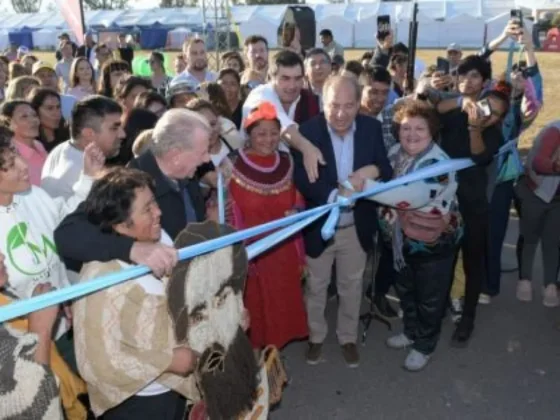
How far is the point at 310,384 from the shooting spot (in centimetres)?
407

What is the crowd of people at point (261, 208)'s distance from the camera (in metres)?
2.22

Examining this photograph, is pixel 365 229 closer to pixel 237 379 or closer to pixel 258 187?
pixel 258 187

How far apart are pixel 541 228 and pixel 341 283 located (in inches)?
79.6

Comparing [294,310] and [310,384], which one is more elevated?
[294,310]

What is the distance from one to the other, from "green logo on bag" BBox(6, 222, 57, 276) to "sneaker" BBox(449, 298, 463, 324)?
3257 millimetres

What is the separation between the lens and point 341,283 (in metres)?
4.17

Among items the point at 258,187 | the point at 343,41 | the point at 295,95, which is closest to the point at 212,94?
the point at 295,95

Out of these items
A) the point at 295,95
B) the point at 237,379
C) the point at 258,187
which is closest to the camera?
the point at 237,379

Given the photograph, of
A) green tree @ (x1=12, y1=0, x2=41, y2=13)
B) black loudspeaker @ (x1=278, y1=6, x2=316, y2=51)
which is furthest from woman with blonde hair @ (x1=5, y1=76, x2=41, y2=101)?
green tree @ (x1=12, y1=0, x2=41, y2=13)

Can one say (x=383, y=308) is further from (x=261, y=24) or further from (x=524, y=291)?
(x=261, y=24)

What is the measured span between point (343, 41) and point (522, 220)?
131 ft

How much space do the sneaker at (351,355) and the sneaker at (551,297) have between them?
1.83m

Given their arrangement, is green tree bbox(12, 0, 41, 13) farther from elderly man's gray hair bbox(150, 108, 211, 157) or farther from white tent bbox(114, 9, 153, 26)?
elderly man's gray hair bbox(150, 108, 211, 157)

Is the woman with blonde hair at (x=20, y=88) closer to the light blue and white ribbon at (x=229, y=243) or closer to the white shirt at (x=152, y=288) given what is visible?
the light blue and white ribbon at (x=229, y=243)
